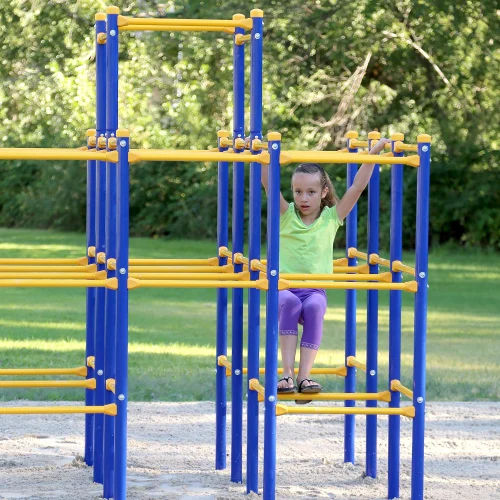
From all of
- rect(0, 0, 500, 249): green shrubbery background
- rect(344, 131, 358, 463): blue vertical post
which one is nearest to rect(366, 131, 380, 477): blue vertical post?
rect(344, 131, 358, 463): blue vertical post

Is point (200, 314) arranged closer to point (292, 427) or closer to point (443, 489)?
point (292, 427)

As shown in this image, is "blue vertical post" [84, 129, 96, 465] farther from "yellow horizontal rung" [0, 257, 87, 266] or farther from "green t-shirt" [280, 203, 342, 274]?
"green t-shirt" [280, 203, 342, 274]

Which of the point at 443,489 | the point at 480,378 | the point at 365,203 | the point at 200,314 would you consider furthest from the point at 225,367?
the point at 365,203

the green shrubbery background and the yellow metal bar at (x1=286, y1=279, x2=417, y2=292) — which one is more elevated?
the green shrubbery background

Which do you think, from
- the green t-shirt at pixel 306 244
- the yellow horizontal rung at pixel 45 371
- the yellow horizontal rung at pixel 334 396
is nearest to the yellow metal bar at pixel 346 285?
the green t-shirt at pixel 306 244

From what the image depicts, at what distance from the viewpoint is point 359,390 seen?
830 cm

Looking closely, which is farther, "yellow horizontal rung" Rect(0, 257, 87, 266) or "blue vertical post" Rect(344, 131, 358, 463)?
"blue vertical post" Rect(344, 131, 358, 463)

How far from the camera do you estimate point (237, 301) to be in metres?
5.34

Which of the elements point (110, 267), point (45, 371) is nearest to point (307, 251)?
point (110, 267)

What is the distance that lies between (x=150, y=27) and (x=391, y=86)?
1543 cm

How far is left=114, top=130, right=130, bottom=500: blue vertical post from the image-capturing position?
4.50 m

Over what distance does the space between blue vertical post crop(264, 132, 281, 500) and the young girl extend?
40cm

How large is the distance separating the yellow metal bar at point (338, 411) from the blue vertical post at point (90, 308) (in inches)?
47.4

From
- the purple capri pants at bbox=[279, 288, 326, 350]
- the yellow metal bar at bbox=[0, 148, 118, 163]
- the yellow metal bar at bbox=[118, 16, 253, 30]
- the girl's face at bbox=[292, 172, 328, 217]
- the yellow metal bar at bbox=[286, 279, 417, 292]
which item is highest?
the yellow metal bar at bbox=[118, 16, 253, 30]
